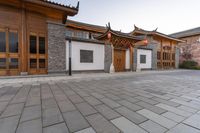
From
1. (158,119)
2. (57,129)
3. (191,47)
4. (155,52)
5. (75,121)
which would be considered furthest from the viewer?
(191,47)

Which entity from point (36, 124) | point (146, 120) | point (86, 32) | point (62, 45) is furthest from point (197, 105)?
point (86, 32)

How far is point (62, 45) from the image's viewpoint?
328 inches

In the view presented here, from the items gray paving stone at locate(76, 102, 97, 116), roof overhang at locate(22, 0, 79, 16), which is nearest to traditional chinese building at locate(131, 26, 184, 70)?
roof overhang at locate(22, 0, 79, 16)

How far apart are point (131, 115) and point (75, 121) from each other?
1.12 m

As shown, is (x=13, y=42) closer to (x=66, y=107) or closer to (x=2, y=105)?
(x=2, y=105)

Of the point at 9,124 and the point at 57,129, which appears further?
the point at 9,124

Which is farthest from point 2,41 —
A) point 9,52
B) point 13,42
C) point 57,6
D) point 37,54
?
point 57,6

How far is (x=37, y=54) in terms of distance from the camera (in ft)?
24.9

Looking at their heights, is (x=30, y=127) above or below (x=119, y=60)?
below

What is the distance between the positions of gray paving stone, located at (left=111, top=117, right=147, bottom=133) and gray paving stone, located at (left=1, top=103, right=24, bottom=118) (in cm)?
201

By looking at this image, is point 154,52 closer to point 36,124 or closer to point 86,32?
point 86,32

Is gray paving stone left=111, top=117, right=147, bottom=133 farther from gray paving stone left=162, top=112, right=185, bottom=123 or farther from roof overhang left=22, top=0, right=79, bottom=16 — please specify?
roof overhang left=22, top=0, right=79, bottom=16

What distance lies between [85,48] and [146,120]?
8384 mm

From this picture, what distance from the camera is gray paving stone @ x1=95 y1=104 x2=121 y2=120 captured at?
2113 mm
